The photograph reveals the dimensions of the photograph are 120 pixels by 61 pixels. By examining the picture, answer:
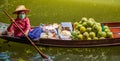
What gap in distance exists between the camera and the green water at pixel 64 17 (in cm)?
1141

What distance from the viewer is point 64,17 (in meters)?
16.9

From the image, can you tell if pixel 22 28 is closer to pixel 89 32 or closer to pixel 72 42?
pixel 72 42

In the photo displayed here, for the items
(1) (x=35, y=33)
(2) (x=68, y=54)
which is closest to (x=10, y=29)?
(1) (x=35, y=33)

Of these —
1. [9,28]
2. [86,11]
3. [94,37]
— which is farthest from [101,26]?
[86,11]

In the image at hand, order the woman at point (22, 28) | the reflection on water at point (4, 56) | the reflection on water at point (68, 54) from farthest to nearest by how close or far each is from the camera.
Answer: the woman at point (22, 28), the reflection on water at point (68, 54), the reflection on water at point (4, 56)

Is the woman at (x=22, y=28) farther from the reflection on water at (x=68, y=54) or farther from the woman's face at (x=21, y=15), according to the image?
the reflection on water at (x=68, y=54)

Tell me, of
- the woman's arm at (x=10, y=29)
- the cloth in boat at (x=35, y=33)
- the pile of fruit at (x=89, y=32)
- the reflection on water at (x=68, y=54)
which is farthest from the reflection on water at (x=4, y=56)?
the pile of fruit at (x=89, y=32)

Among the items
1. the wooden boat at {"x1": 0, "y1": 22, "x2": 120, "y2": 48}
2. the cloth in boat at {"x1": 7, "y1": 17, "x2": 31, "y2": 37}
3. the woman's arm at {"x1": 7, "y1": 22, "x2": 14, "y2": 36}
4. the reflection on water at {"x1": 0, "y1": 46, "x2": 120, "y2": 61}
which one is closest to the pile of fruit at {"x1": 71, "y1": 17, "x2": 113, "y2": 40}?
the wooden boat at {"x1": 0, "y1": 22, "x2": 120, "y2": 48}

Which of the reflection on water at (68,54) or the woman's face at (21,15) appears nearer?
the reflection on water at (68,54)

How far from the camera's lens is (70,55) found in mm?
11539

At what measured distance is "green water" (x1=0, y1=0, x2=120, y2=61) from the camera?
11406 mm

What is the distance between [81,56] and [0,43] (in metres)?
3.28

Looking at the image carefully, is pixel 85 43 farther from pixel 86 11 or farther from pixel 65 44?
pixel 86 11

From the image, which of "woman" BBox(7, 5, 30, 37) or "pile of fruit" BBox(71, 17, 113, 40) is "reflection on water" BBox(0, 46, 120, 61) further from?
"woman" BBox(7, 5, 30, 37)
